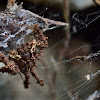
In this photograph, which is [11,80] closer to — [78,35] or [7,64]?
[7,64]

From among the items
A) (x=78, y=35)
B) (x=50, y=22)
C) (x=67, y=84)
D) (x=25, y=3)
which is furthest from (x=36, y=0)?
(x=67, y=84)

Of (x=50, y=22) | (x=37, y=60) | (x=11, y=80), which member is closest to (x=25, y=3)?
(x=50, y=22)

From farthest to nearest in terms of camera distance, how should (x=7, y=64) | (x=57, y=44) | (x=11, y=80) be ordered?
(x=11, y=80)
(x=57, y=44)
(x=7, y=64)

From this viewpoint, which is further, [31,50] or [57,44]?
[57,44]

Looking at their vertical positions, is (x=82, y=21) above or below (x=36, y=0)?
below

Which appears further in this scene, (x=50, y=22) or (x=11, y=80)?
(x=11, y=80)

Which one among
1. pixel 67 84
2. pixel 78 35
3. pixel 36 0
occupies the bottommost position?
pixel 67 84

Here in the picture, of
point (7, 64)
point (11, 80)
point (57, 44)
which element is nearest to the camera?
point (7, 64)

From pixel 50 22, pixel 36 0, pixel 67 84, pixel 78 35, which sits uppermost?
pixel 36 0

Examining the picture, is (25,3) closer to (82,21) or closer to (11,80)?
(82,21)

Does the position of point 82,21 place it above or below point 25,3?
below
